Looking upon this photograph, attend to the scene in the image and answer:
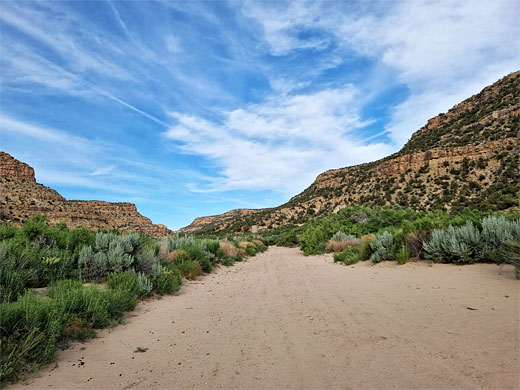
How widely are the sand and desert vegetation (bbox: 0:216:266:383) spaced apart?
0.26 m

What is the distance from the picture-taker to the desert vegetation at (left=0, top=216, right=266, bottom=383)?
3.04m

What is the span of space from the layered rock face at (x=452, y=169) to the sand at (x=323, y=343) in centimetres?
2169

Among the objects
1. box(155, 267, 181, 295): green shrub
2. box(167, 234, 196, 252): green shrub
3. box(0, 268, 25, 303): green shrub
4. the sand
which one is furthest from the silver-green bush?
box(0, 268, 25, 303): green shrub

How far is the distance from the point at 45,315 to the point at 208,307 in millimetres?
2670

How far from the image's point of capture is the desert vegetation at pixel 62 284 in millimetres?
3043

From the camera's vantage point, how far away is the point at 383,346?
10.1ft

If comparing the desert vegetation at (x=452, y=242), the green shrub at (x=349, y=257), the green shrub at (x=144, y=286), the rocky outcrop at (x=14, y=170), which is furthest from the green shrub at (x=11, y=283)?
the rocky outcrop at (x=14, y=170)

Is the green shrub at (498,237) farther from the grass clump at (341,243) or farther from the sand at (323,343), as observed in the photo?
the grass clump at (341,243)

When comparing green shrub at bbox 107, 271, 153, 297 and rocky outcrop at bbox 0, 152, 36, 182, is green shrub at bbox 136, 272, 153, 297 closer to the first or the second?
green shrub at bbox 107, 271, 153, 297

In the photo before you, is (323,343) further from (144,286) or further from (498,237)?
(498,237)

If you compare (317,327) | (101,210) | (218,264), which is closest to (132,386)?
(317,327)

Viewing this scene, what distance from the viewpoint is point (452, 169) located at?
3819 cm

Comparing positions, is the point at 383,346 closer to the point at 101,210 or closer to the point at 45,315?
the point at 45,315

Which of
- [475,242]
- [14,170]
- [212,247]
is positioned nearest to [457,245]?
[475,242]
